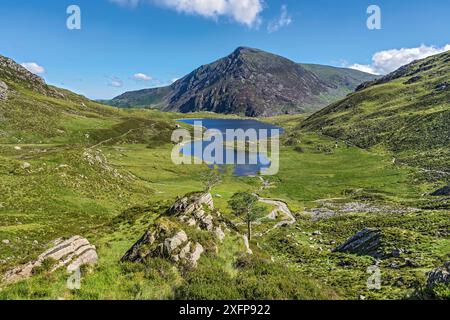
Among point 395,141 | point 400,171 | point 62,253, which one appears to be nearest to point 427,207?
point 400,171

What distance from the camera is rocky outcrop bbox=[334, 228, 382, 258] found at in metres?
44.9

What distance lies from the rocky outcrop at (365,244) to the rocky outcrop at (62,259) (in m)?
35.5

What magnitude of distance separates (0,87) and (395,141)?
207015mm

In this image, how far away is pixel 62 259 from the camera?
749 inches

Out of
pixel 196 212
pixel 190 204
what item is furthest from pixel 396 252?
pixel 196 212

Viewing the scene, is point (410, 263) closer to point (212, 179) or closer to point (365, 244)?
point (365, 244)

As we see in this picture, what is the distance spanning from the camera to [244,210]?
221 feet

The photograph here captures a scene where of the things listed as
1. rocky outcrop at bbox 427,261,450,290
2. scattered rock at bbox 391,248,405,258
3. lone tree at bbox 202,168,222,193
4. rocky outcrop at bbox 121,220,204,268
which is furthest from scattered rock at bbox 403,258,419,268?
lone tree at bbox 202,168,222,193

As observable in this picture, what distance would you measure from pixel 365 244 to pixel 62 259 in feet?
131

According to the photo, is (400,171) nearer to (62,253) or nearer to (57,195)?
(57,195)

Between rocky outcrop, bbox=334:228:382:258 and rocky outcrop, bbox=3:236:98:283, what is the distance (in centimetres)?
3553

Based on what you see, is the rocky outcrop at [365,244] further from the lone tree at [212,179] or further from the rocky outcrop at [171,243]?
the lone tree at [212,179]

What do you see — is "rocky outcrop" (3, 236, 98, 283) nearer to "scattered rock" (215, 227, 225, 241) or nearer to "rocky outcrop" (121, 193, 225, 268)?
"rocky outcrop" (121, 193, 225, 268)
